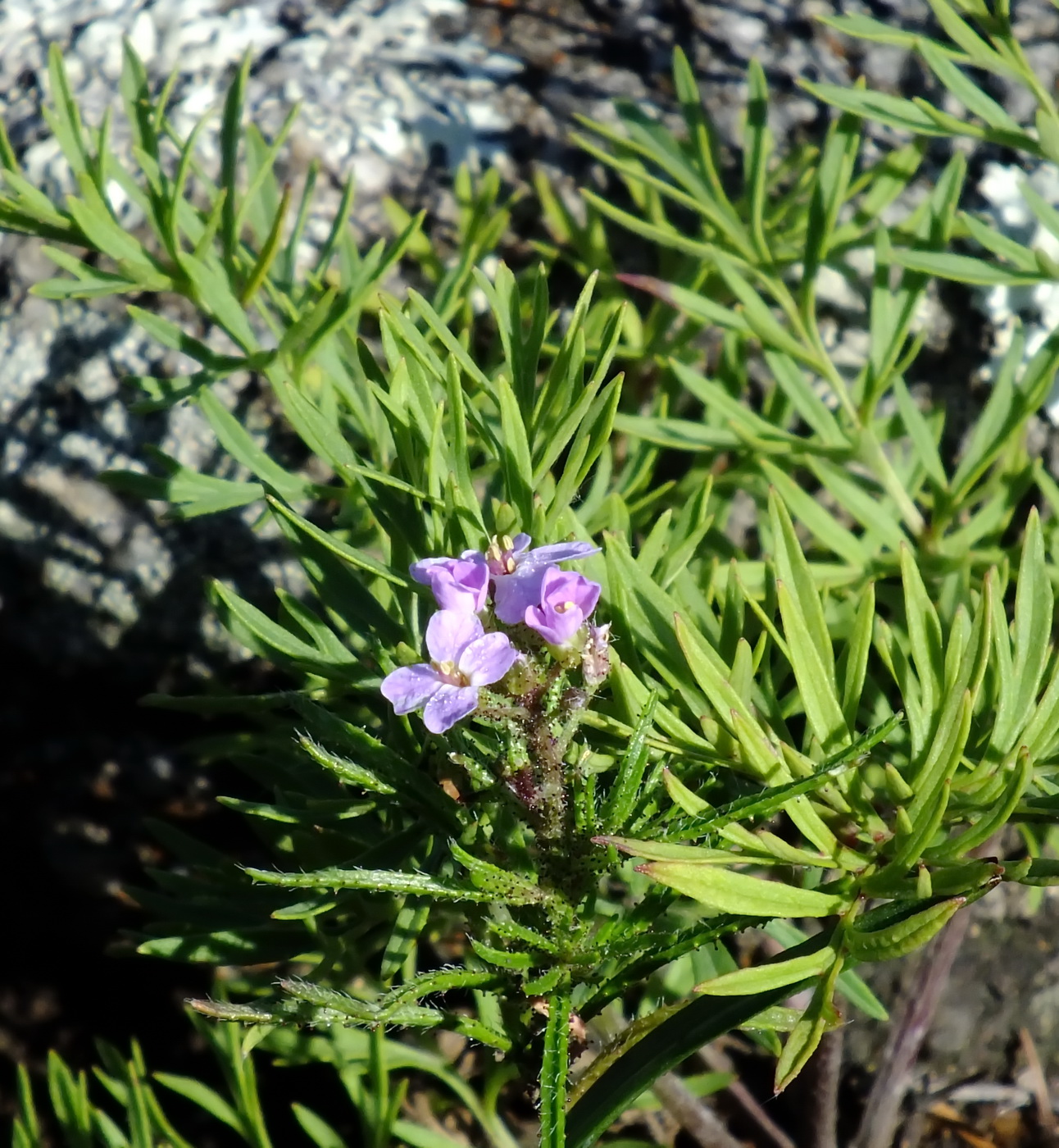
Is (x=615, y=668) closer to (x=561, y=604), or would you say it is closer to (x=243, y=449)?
(x=561, y=604)

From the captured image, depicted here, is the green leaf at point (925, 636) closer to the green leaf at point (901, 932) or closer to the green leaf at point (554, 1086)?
the green leaf at point (901, 932)

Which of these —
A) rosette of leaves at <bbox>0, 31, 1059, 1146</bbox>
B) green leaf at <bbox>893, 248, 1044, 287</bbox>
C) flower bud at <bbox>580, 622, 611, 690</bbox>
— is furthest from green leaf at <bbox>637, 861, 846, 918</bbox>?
green leaf at <bbox>893, 248, 1044, 287</bbox>

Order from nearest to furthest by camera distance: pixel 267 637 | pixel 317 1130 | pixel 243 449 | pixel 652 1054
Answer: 1. pixel 652 1054
2. pixel 267 637
3. pixel 243 449
4. pixel 317 1130

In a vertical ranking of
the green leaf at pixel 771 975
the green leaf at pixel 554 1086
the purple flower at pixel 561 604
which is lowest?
the green leaf at pixel 554 1086

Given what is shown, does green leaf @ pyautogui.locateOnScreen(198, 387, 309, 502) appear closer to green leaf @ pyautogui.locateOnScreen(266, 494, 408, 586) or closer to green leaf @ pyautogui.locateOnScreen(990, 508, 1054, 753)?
green leaf @ pyautogui.locateOnScreen(266, 494, 408, 586)

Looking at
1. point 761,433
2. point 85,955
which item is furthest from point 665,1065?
point 85,955

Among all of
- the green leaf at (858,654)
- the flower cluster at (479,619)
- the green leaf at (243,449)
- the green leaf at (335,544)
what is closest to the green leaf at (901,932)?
the green leaf at (858,654)

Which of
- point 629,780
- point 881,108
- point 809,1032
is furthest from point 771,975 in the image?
point 881,108

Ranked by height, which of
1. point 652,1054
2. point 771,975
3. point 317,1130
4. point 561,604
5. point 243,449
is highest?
point 561,604
